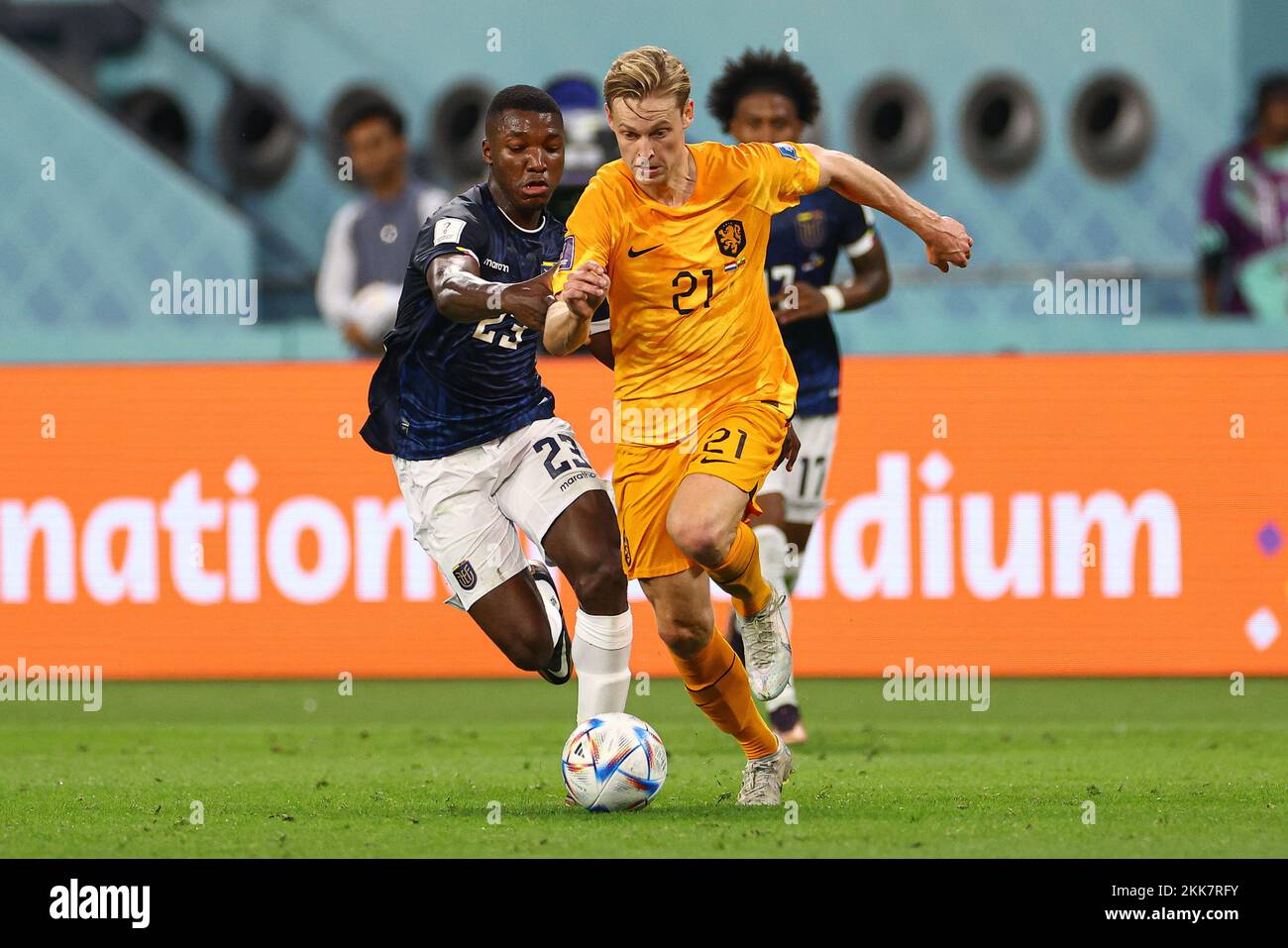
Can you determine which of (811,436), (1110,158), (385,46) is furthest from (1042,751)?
(385,46)

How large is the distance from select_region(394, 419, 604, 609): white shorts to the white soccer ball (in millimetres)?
966

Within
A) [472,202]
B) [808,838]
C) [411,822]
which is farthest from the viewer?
[472,202]

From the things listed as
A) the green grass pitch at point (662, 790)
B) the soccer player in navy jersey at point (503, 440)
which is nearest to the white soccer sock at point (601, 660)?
the soccer player in navy jersey at point (503, 440)

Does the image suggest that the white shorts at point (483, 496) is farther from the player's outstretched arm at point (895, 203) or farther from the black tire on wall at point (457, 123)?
the black tire on wall at point (457, 123)

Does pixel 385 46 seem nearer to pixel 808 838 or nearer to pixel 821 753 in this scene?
pixel 821 753

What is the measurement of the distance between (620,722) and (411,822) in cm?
77

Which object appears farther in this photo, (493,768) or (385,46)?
(385,46)

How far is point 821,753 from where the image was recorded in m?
8.54

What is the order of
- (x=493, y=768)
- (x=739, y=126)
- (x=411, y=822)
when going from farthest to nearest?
(x=739, y=126)
(x=493, y=768)
(x=411, y=822)

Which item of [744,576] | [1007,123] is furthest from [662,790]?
[1007,123]

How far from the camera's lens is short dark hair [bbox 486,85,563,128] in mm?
7082

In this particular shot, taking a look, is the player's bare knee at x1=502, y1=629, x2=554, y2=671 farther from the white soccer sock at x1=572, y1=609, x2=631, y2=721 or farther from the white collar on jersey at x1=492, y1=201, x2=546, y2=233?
the white collar on jersey at x1=492, y1=201, x2=546, y2=233

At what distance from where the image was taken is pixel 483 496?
7.79 metres

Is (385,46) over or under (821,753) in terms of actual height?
over
